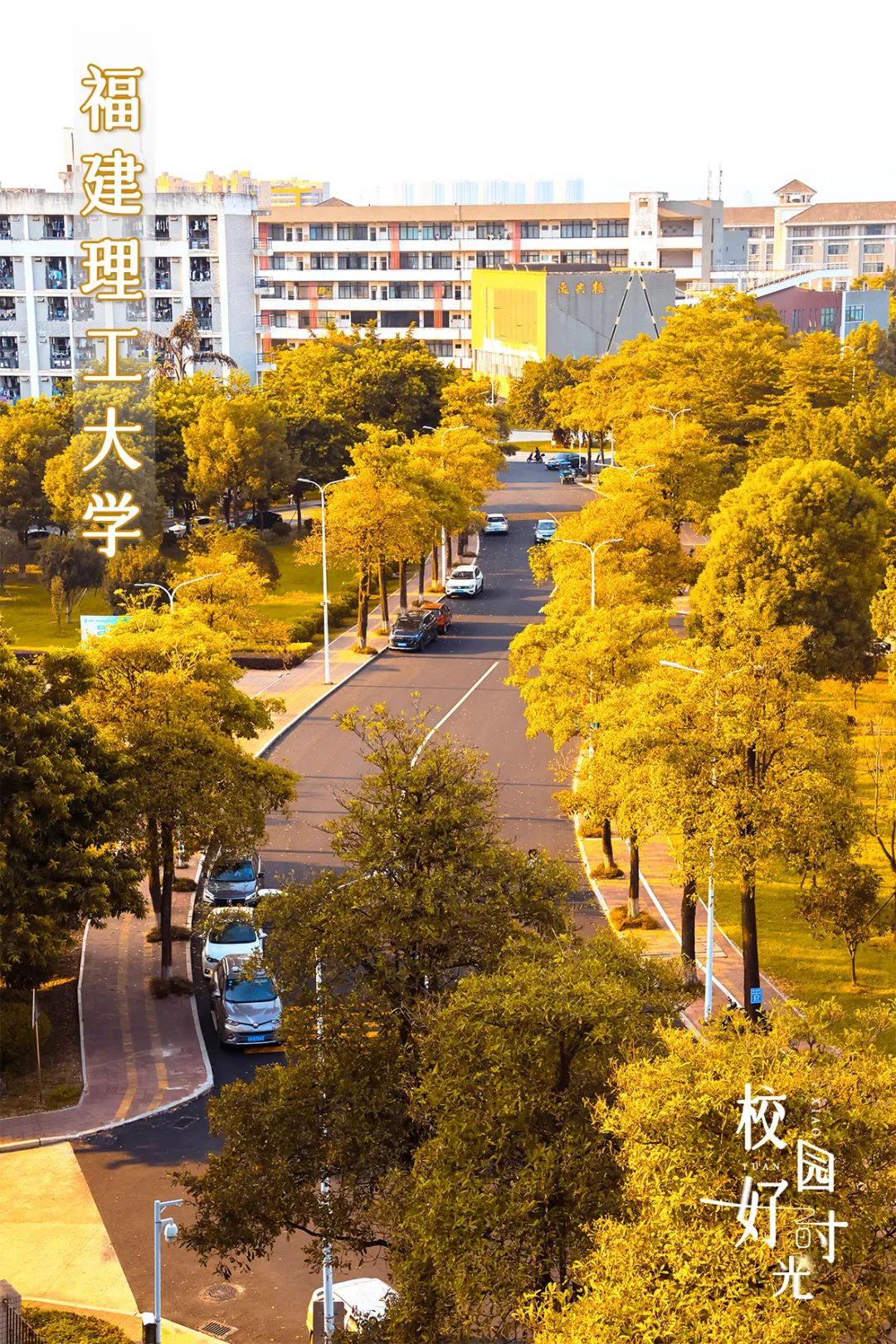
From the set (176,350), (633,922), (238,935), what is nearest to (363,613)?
(633,922)

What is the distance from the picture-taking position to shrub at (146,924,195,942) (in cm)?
3528

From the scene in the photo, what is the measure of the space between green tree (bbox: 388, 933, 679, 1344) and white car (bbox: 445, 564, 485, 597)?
5291cm

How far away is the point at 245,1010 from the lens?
30.4 m

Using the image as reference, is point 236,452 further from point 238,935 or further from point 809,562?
point 238,935

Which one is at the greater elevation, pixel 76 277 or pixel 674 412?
pixel 76 277

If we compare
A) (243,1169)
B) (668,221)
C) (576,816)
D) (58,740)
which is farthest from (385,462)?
(668,221)

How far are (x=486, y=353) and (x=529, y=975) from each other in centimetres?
12134

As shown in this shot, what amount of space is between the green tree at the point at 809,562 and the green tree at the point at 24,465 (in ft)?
112

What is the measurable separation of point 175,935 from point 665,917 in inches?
423

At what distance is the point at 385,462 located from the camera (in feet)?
199

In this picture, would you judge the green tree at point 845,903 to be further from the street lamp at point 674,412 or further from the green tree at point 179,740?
the street lamp at point 674,412

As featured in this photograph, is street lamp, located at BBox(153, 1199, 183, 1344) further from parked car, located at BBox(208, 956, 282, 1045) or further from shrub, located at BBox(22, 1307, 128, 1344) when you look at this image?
parked car, located at BBox(208, 956, 282, 1045)

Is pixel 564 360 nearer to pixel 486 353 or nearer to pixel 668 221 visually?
pixel 486 353

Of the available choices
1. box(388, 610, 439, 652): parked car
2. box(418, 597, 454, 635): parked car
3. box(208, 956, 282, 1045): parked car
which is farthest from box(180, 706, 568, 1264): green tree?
box(418, 597, 454, 635): parked car
